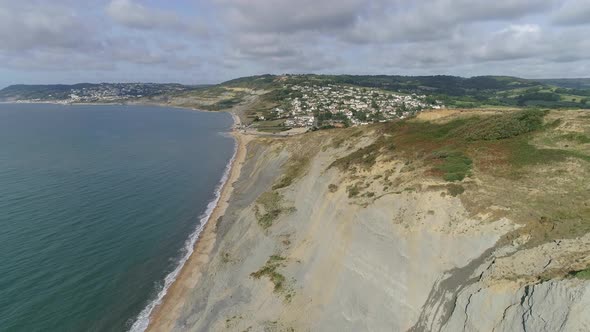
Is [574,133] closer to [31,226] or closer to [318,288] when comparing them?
[318,288]

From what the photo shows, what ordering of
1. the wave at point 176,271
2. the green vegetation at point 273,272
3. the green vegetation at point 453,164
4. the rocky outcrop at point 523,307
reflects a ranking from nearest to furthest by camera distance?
1. the rocky outcrop at point 523,307
2. the green vegetation at point 453,164
3. the wave at point 176,271
4. the green vegetation at point 273,272

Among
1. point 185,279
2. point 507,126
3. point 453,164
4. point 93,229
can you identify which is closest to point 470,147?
point 453,164

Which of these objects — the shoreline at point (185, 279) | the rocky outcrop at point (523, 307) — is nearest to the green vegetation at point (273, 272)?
the shoreline at point (185, 279)

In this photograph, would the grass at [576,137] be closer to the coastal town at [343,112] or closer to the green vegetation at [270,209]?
the green vegetation at [270,209]

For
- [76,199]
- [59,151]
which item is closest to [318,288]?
[76,199]

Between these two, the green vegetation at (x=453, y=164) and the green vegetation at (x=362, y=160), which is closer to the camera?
the green vegetation at (x=453, y=164)
